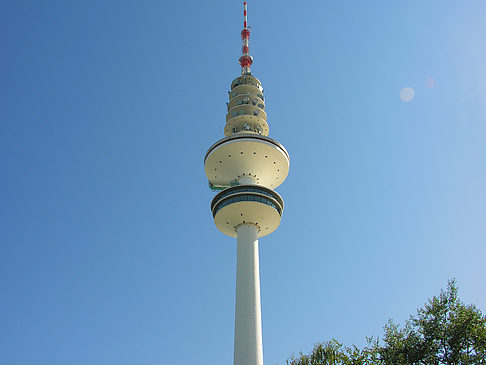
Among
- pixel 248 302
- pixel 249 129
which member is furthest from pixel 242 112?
pixel 248 302

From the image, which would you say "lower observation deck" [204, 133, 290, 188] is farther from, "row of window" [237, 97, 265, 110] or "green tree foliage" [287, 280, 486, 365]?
"green tree foliage" [287, 280, 486, 365]

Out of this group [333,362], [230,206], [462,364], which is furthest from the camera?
[230,206]

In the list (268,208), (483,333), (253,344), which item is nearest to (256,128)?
(268,208)

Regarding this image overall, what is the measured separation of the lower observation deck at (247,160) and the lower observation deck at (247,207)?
155 inches

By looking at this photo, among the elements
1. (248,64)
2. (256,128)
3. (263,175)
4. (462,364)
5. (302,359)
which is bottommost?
(462,364)

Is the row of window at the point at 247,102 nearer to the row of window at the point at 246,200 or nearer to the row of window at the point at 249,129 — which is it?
the row of window at the point at 249,129

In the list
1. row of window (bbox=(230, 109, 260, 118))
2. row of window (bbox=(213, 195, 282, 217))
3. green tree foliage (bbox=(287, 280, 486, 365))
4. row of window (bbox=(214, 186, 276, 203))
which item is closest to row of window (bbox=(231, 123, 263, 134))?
row of window (bbox=(230, 109, 260, 118))

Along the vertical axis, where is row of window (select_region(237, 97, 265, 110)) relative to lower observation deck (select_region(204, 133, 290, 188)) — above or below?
above

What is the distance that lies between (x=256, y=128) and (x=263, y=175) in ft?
24.0

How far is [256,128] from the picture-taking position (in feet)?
185

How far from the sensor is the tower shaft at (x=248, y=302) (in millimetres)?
39969

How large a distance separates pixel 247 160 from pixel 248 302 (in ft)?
55.0

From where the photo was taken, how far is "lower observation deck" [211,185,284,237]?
47.5 m

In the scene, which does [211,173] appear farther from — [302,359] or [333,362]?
[333,362]
